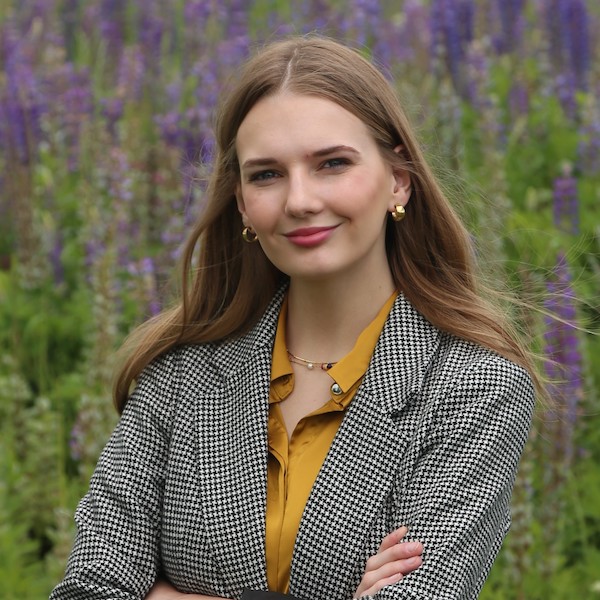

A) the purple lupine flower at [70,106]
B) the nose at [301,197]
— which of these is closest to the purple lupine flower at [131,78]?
the purple lupine flower at [70,106]

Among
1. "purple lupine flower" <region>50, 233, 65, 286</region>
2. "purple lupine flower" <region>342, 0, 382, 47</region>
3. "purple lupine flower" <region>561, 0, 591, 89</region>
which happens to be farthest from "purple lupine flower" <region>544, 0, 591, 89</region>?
"purple lupine flower" <region>50, 233, 65, 286</region>

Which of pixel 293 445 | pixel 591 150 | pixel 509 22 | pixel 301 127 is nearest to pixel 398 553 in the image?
pixel 293 445

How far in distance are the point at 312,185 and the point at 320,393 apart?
19.0 inches

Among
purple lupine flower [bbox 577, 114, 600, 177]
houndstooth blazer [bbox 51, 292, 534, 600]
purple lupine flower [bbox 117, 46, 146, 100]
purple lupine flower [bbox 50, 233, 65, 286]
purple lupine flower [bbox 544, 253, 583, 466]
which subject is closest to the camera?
houndstooth blazer [bbox 51, 292, 534, 600]

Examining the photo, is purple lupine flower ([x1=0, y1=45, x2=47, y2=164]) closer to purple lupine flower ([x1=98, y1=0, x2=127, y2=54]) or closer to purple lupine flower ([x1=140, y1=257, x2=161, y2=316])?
purple lupine flower ([x1=98, y1=0, x2=127, y2=54])

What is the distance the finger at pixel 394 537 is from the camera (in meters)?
2.35

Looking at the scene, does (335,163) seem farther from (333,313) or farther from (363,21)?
(363,21)

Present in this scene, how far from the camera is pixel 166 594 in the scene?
8.54 ft

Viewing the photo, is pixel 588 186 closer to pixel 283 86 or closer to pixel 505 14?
pixel 505 14

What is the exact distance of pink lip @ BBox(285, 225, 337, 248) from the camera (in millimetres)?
2459

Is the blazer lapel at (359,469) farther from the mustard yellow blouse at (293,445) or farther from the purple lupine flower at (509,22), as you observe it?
the purple lupine flower at (509,22)

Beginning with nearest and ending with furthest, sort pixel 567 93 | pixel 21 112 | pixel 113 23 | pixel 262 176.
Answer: pixel 262 176 → pixel 21 112 → pixel 567 93 → pixel 113 23

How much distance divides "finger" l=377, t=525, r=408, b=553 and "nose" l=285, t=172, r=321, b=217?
0.66 m

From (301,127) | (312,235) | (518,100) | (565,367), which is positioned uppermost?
(301,127)
